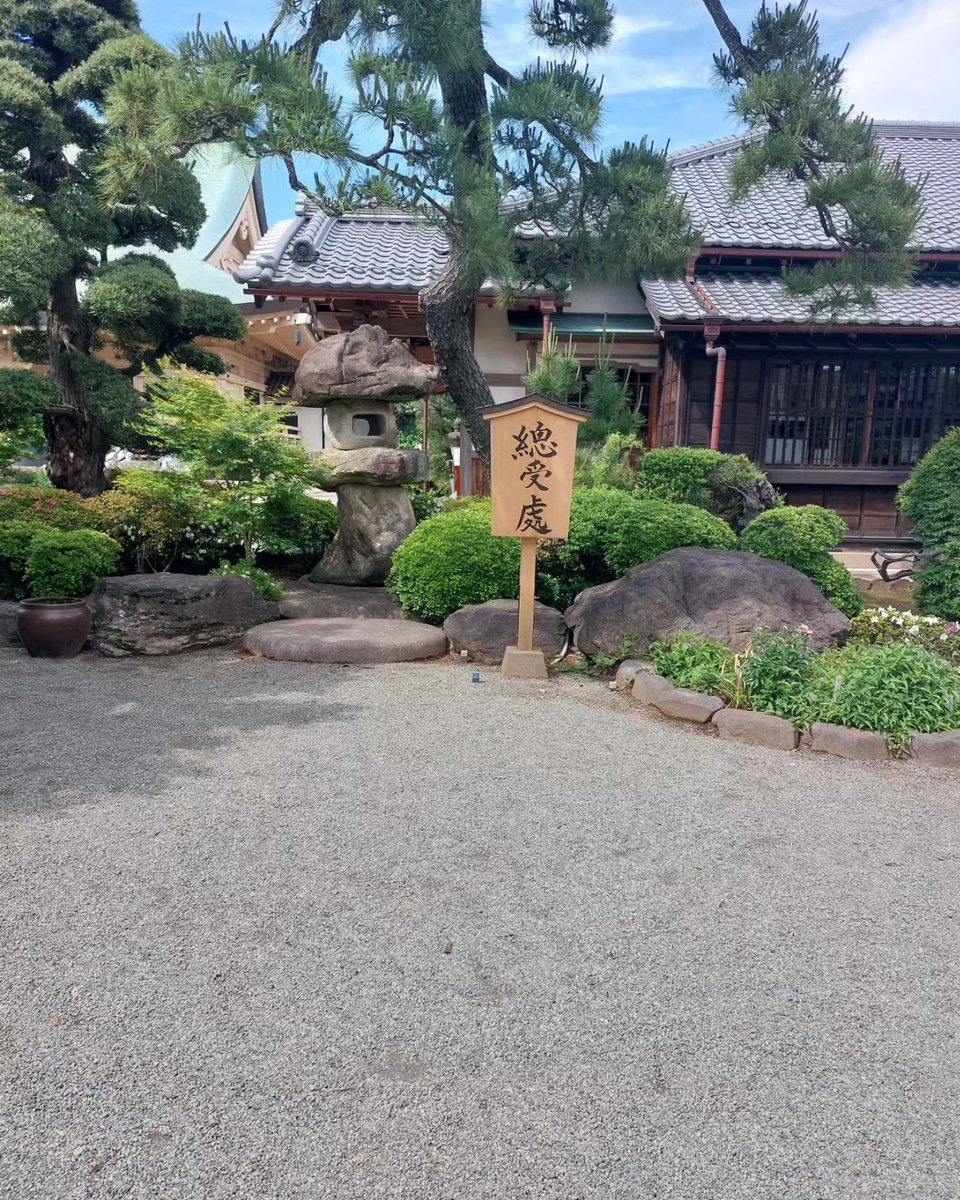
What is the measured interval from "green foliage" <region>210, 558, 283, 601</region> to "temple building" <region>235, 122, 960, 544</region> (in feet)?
15.8

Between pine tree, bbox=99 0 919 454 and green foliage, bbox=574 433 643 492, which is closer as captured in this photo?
pine tree, bbox=99 0 919 454

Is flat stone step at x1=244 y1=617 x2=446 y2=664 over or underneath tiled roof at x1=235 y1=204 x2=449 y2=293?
underneath

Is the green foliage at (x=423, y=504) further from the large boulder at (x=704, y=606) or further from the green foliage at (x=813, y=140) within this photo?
the green foliage at (x=813, y=140)

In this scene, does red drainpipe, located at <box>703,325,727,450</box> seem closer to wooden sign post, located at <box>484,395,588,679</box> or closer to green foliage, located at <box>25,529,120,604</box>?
wooden sign post, located at <box>484,395,588,679</box>

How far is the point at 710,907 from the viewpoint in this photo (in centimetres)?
288

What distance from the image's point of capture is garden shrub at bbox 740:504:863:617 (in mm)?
6746

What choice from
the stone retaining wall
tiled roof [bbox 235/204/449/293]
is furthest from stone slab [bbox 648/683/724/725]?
tiled roof [bbox 235/204/449/293]

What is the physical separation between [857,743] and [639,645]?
1654mm

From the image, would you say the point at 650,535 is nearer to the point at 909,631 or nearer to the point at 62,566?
the point at 909,631

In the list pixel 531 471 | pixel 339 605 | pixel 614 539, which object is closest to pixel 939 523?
pixel 614 539

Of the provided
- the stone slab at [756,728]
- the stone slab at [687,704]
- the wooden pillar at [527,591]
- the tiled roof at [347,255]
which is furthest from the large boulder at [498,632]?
the tiled roof at [347,255]

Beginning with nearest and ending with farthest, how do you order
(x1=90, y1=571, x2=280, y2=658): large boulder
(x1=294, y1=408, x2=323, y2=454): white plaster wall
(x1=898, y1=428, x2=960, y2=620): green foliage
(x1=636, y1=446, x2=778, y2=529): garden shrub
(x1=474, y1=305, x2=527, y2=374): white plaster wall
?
1. (x1=90, y1=571, x2=280, y2=658): large boulder
2. (x1=898, y1=428, x2=960, y2=620): green foliage
3. (x1=636, y1=446, x2=778, y2=529): garden shrub
4. (x1=474, y1=305, x2=527, y2=374): white plaster wall
5. (x1=294, y1=408, x2=323, y2=454): white plaster wall

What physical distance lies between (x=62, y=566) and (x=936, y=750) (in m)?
5.83

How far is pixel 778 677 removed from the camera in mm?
4918
